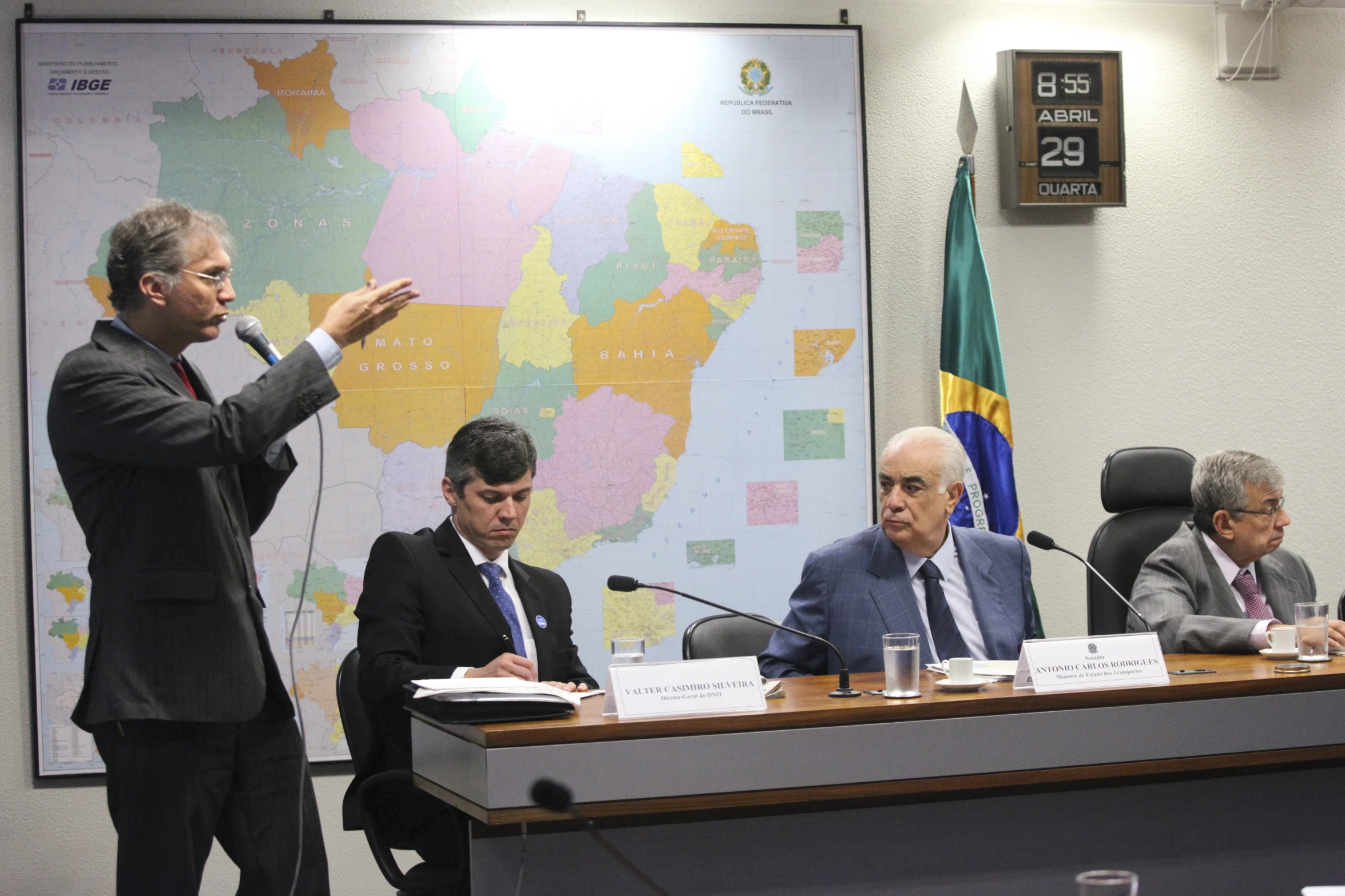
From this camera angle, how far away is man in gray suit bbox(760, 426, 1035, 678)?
261cm

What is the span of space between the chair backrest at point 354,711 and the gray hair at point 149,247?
31.1 inches

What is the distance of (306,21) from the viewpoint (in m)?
3.56

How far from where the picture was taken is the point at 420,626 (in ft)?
7.86

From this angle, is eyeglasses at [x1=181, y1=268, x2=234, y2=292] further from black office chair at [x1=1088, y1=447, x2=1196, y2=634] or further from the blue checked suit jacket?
black office chair at [x1=1088, y1=447, x2=1196, y2=634]

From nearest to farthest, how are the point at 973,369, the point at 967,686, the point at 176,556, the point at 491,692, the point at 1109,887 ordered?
the point at 1109,887 < the point at 491,692 < the point at 176,556 < the point at 967,686 < the point at 973,369

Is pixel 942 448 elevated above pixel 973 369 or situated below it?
below

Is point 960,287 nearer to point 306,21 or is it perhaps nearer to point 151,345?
point 306,21

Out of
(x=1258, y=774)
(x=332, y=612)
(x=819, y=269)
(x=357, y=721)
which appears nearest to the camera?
(x=1258, y=774)

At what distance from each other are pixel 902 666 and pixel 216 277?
1.29 metres

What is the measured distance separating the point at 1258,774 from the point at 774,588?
1.70 m

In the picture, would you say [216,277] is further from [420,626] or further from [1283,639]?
[1283,639]

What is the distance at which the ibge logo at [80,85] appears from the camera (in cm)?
345

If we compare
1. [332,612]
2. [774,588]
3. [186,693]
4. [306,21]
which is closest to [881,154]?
[774,588]

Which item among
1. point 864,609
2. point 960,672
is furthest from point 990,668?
point 864,609
